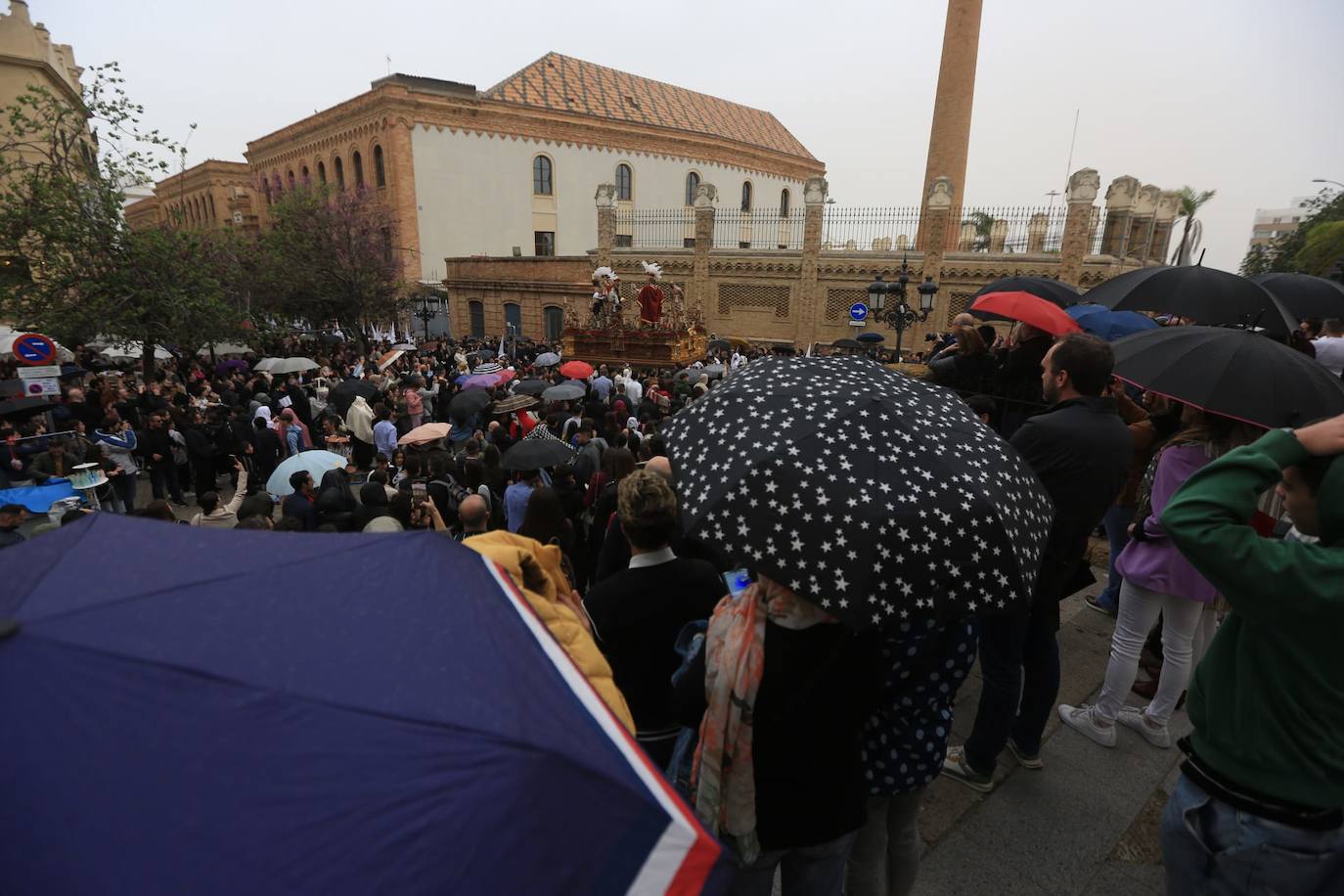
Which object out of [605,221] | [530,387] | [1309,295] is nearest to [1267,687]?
[1309,295]

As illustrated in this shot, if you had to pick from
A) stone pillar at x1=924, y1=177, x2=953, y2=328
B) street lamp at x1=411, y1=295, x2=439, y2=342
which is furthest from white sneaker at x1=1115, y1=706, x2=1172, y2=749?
street lamp at x1=411, y1=295, x2=439, y2=342

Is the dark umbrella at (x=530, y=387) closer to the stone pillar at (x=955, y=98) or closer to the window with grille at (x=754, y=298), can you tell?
the window with grille at (x=754, y=298)

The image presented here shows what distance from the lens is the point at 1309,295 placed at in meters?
7.59

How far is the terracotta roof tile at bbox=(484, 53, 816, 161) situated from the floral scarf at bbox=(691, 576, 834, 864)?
3834cm

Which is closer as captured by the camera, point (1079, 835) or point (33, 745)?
point (33, 745)

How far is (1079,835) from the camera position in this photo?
119 inches

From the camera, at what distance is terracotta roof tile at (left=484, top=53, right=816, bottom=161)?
36.0m

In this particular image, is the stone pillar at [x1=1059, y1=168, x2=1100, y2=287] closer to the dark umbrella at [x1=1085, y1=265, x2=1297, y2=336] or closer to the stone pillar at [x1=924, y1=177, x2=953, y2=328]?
the stone pillar at [x1=924, y1=177, x2=953, y2=328]

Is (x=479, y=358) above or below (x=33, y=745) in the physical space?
below

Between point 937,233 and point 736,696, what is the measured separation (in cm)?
2582

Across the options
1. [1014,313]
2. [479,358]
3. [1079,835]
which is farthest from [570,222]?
[1079,835]

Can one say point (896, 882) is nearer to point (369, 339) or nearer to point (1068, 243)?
point (1068, 243)

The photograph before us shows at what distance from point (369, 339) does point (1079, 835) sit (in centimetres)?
2907

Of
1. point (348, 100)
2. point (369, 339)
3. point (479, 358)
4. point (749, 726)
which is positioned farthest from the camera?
point (348, 100)
